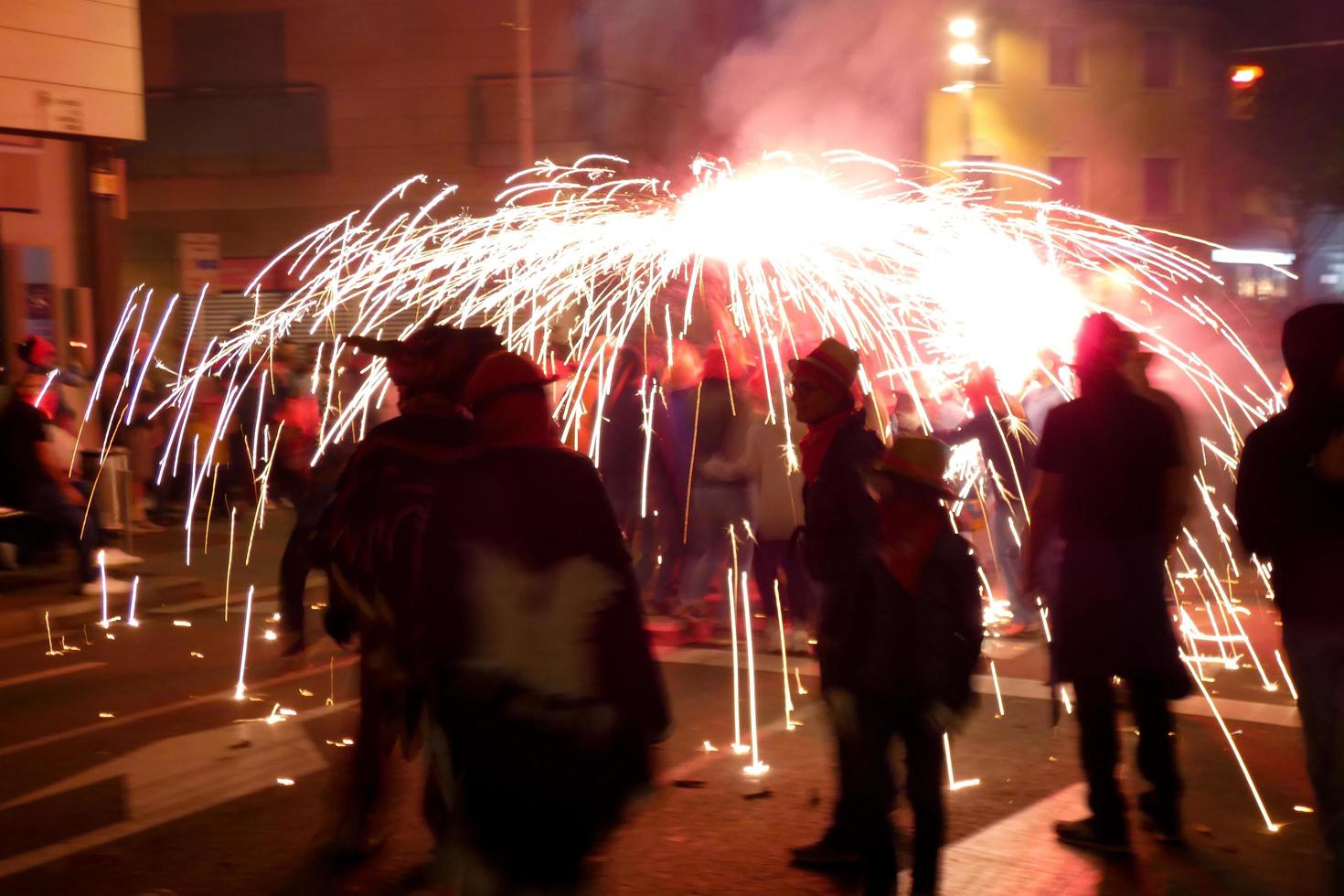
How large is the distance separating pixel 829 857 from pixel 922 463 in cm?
150

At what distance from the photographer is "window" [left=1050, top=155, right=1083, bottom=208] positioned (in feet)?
130

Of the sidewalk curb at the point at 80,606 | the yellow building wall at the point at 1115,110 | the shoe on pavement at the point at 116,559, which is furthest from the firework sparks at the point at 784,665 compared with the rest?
the yellow building wall at the point at 1115,110

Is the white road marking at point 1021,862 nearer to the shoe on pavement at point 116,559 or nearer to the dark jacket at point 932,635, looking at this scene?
the dark jacket at point 932,635

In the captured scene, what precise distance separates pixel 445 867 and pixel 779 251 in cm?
550

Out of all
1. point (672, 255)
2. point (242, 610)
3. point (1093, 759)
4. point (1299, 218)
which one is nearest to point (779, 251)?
point (672, 255)

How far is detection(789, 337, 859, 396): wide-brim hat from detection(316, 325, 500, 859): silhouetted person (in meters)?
1.06

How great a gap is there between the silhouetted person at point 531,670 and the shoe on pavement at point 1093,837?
2506mm

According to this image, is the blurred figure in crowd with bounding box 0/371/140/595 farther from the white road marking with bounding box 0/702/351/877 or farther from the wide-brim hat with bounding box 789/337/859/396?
the wide-brim hat with bounding box 789/337/859/396

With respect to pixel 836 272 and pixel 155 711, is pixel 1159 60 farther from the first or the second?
pixel 155 711

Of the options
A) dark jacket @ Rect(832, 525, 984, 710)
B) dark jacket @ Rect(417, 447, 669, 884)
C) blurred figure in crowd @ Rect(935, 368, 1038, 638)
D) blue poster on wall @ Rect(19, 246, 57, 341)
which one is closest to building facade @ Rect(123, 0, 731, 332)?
blue poster on wall @ Rect(19, 246, 57, 341)

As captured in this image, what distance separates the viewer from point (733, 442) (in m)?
9.22

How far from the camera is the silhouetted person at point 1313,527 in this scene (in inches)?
164

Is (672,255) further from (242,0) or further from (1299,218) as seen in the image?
(1299,218)

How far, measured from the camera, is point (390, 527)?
15.1 feet
